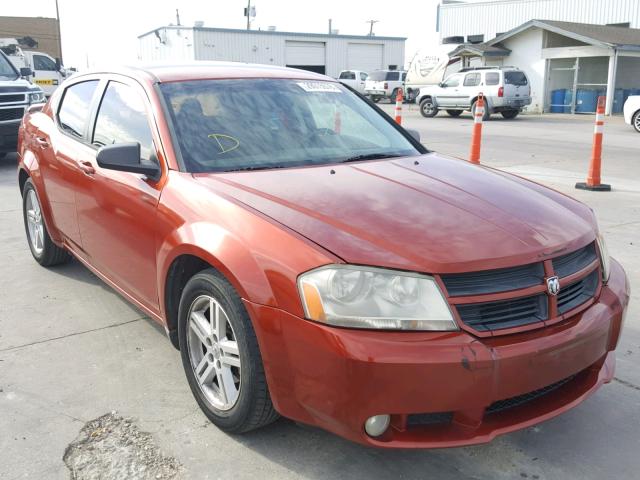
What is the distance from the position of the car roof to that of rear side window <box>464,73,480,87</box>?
20808mm

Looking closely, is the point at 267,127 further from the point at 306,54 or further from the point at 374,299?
the point at 306,54

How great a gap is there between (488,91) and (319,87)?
20.4 metres

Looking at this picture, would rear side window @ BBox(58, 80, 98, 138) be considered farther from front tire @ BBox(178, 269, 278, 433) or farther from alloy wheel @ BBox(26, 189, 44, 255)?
front tire @ BBox(178, 269, 278, 433)

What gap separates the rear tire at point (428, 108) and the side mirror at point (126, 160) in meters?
23.7

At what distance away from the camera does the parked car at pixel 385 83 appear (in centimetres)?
3731

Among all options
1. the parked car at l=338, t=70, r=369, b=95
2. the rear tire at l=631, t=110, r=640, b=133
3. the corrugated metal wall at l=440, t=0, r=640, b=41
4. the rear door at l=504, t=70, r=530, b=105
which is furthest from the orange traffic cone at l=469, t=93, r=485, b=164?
the parked car at l=338, t=70, r=369, b=95

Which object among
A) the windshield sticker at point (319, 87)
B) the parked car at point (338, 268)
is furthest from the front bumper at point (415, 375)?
the windshield sticker at point (319, 87)

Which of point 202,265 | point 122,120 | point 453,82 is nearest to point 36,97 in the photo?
point 122,120

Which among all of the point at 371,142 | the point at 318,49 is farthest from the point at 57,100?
the point at 318,49

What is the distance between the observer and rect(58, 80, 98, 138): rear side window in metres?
4.30

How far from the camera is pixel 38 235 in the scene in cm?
533

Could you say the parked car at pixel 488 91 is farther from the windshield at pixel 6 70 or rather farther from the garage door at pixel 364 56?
the garage door at pixel 364 56

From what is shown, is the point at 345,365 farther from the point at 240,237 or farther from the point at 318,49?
the point at 318,49

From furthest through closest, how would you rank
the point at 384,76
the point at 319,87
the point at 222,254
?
the point at 384,76 → the point at 319,87 → the point at 222,254
